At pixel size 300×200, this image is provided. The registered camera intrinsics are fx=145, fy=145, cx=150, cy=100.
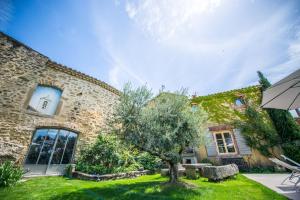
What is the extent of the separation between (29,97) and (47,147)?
3016 mm

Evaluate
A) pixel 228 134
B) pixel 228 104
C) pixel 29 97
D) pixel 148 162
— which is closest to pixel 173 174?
pixel 148 162

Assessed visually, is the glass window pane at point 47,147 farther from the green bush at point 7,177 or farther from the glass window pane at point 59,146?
the green bush at point 7,177

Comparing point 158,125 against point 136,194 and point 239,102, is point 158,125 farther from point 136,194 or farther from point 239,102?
point 239,102

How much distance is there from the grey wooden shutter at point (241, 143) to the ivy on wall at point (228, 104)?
1.02 meters

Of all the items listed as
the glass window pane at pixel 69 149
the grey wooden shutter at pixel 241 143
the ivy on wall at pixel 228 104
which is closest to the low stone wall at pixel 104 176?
the glass window pane at pixel 69 149

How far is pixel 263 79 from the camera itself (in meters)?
12.5

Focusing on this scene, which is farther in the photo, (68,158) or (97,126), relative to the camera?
(97,126)

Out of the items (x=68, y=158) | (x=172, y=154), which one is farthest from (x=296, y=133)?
(x=68, y=158)

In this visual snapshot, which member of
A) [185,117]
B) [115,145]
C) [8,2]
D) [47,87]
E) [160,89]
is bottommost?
[115,145]

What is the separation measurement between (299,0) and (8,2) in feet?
39.9

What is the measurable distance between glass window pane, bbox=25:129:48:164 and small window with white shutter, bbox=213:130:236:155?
12.3 m

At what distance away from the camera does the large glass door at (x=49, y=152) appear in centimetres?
770

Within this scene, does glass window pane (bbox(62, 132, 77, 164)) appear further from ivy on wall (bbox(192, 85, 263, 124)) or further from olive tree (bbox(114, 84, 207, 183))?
ivy on wall (bbox(192, 85, 263, 124))

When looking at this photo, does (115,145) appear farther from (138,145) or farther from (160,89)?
(160,89)
